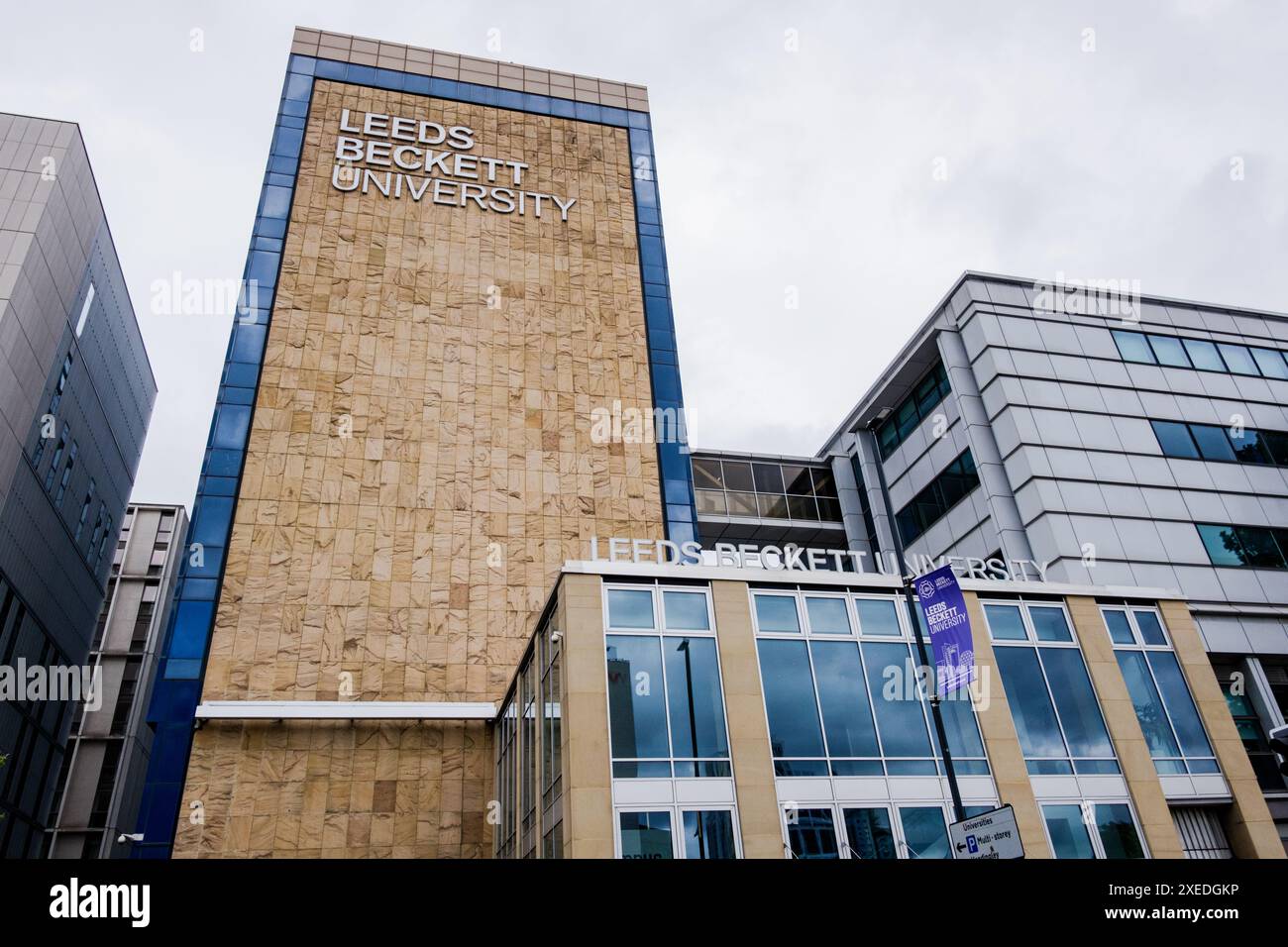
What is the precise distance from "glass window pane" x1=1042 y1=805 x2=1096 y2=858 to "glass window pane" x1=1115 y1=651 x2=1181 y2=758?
11.2 feet

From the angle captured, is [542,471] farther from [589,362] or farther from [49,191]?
[49,191]

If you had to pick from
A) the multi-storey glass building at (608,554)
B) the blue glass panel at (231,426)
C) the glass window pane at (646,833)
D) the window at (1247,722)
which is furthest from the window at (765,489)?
the glass window pane at (646,833)

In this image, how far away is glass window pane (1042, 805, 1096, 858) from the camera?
66.3 feet

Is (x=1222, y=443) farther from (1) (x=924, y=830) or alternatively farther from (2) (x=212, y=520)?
(2) (x=212, y=520)

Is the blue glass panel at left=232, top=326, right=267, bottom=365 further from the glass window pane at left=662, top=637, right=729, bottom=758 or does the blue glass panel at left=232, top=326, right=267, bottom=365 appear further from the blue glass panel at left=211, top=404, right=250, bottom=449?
the glass window pane at left=662, top=637, right=729, bottom=758

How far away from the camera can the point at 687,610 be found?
2111 centimetres

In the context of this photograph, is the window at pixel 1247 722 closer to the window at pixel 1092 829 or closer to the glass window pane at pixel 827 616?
the window at pixel 1092 829

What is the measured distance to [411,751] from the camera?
27.5m

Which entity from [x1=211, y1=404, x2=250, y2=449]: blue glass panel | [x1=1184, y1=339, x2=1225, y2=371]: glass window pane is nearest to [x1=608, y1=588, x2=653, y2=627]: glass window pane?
[x1=211, y1=404, x2=250, y2=449]: blue glass panel

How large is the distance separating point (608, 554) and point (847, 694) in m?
14.3

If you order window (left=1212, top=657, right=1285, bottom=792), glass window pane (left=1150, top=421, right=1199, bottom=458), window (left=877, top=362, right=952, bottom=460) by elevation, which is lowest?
window (left=1212, top=657, right=1285, bottom=792)

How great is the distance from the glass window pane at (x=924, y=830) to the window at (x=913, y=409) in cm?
2117

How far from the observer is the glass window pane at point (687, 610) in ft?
68.5

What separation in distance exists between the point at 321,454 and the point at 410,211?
509 inches
